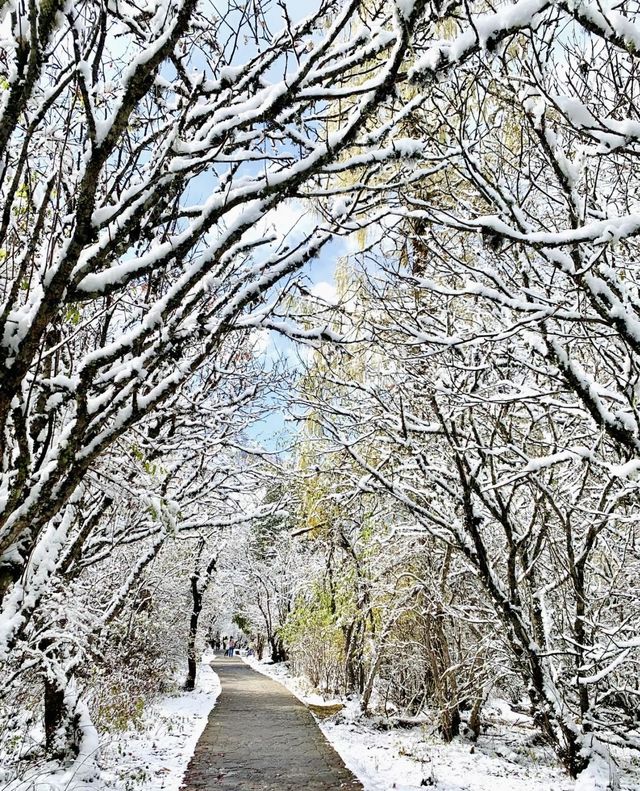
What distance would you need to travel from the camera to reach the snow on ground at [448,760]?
769 centimetres

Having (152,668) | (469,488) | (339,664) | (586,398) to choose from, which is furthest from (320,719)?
(586,398)

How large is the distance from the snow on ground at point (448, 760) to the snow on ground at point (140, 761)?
2518mm

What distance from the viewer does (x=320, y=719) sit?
43.3 feet

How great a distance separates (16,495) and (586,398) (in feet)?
9.48

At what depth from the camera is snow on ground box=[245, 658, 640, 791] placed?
7.69m

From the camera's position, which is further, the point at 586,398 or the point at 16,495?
the point at 586,398

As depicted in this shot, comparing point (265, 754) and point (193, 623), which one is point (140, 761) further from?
point (193, 623)

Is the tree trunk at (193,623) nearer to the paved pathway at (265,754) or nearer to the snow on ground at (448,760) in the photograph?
the paved pathway at (265,754)

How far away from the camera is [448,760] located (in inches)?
→ 352

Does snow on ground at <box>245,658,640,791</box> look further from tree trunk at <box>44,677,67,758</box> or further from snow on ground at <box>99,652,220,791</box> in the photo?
tree trunk at <box>44,677,67,758</box>

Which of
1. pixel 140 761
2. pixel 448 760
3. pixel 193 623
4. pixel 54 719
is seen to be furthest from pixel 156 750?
pixel 193 623

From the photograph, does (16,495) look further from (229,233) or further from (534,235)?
(534,235)

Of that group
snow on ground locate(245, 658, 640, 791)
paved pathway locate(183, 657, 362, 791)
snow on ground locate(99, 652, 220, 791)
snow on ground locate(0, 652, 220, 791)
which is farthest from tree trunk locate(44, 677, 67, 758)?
snow on ground locate(245, 658, 640, 791)

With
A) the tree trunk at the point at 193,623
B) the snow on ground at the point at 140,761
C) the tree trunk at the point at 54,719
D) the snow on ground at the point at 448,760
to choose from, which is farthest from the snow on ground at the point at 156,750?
the tree trunk at the point at 193,623
